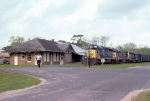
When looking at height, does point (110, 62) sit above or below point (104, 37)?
below

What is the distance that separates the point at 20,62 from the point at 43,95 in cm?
Result: 3938

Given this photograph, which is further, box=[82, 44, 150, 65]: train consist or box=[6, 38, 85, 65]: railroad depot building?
box=[6, 38, 85, 65]: railroad depot building

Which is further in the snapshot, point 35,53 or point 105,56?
point 35,53

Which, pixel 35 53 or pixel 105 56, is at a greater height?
pixel 35 53

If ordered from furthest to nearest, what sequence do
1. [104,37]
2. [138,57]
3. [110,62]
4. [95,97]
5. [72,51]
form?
[104,37], [138,57], [72,51], [110,62], [95,97]

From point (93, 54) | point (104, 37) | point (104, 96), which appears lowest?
point (104, 96)

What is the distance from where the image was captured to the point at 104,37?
108250mm

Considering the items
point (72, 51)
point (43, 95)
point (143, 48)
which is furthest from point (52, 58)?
point (143, 48)

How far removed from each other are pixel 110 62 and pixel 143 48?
283ft

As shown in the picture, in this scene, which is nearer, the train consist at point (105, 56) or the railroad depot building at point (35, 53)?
the train consist at point (105, 56)

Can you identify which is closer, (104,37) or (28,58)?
(28,58)

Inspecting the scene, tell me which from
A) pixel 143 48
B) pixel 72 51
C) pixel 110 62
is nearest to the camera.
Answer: pixel 110 62

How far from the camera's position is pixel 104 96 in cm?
1152

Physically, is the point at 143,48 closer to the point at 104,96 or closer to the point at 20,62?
the point at 20,62
